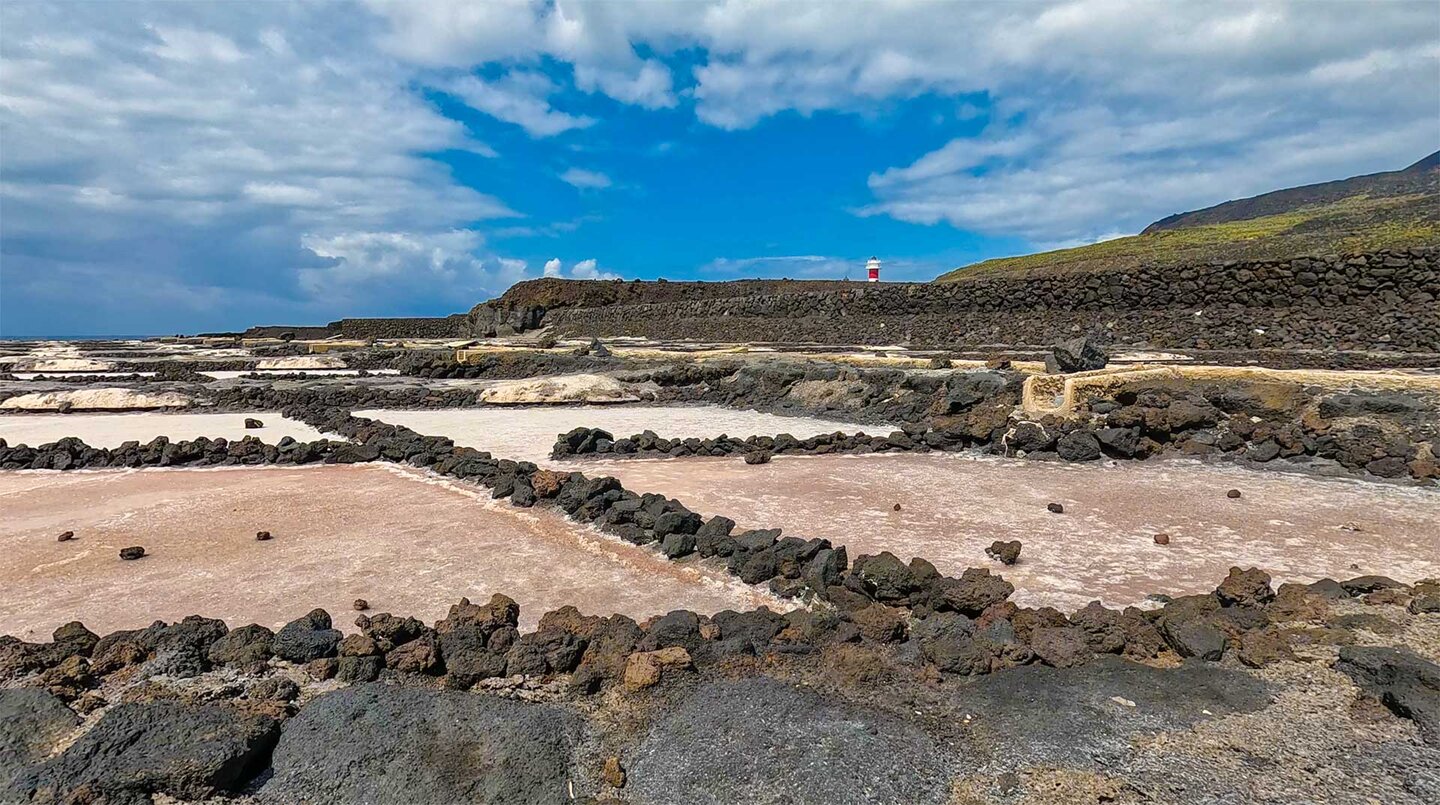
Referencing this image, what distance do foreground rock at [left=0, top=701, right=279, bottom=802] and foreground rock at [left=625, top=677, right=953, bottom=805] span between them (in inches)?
55.6

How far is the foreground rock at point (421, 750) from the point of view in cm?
274

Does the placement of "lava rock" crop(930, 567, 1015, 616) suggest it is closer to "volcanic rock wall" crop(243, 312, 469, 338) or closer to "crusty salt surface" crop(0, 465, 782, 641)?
"crusty salt surface" crop(0, 465, 782, 641)

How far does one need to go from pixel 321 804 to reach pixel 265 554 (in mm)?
3517

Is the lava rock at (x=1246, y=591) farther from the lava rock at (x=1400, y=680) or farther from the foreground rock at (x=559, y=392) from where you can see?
the foreground rock at (x=559, y=392)

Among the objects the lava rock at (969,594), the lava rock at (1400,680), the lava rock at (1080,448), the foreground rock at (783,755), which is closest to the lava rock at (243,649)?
the foreground rock at (783,755)

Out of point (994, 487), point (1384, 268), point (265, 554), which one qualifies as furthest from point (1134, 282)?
point (265, 554)

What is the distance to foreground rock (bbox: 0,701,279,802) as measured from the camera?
2.64 meters

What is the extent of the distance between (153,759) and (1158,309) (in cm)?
2387

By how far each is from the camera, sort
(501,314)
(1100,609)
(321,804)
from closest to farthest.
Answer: (321,804) → (1100,609) → (501,314)

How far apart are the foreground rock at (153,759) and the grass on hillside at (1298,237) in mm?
23790

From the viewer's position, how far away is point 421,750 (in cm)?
295

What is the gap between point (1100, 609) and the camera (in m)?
3.94

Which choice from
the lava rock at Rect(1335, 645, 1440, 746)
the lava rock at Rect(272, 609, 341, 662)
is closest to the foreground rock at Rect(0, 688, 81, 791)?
the lava rock at Rect(272, 609, 341, 662)

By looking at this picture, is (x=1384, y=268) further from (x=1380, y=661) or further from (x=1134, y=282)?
(x=1380, y=661)
